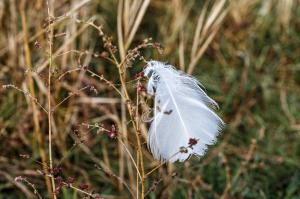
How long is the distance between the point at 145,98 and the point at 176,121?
40 cm

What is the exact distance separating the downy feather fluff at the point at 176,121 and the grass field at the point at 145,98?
300 millimetres

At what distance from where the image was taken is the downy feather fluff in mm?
1280

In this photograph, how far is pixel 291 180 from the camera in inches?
78.1

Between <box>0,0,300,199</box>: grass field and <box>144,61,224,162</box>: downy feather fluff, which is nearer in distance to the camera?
<box>144,61,224,162</box>: downy feather fluff

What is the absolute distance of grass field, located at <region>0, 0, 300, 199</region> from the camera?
1.96 m

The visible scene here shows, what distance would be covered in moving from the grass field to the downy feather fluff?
30 cm

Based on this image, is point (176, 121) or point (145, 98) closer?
point (176, 121)

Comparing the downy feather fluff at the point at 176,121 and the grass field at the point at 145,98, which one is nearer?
the downy feather fluff at the point at 176,121

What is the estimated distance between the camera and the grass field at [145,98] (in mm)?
1958

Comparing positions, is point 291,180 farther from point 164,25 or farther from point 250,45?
point 164,25

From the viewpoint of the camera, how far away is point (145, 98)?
1.68m

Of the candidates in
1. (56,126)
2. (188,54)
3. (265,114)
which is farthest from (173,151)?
(188,54)

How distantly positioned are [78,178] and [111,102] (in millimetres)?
360

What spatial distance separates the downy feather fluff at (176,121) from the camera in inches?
50.4
